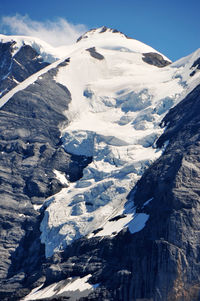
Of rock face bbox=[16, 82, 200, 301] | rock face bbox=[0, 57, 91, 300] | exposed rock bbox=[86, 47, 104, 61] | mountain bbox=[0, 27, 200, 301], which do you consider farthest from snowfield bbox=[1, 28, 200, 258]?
rock face bbox=[16, 82, 200, 301]

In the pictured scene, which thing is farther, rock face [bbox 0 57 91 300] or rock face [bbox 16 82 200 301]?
rock face [bbox 0 57 91 300]

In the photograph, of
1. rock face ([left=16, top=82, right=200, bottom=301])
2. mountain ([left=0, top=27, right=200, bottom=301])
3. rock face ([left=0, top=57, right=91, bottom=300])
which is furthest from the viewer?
rock face ([left=0, top=57, right=91, bottom=300])

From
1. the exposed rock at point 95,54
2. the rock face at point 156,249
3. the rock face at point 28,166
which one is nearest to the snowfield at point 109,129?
the exposed rock at point 95,54

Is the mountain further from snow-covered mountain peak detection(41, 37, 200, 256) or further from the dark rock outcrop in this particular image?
the dark rock outcrop

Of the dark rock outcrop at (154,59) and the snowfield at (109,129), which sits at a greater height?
the dark rock outcrop at (154,59)

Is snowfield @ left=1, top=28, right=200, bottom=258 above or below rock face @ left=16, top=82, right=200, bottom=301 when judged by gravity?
above

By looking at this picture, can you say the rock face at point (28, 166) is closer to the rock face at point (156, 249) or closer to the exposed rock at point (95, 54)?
the rock face at point (156, 249)
